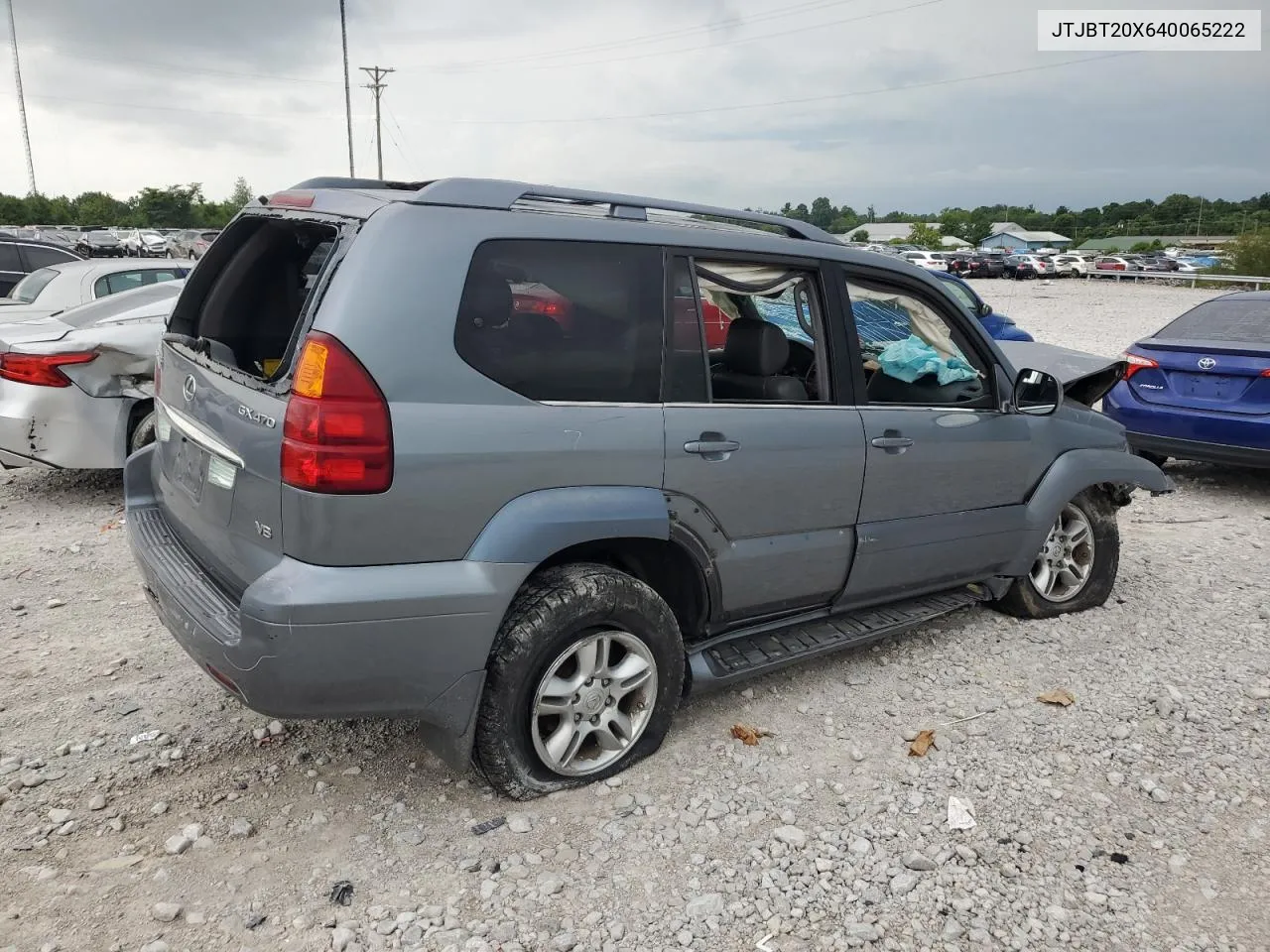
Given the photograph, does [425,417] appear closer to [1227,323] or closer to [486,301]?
[486,301]

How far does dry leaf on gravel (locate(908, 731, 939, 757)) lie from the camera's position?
11.6 ft

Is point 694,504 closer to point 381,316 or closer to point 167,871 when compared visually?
point 381,316

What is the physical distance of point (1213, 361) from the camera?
23.2 feet

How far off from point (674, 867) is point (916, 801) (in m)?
0.92

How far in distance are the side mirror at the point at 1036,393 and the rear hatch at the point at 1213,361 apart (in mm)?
3505

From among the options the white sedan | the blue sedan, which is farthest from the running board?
the white sedan

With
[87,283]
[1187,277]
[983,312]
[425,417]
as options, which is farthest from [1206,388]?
[1187,277]

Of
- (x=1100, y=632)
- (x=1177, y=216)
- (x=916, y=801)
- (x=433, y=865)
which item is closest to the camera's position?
(x=433, y=865)

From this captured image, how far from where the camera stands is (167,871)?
277 cm

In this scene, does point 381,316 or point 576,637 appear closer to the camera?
point 381,316

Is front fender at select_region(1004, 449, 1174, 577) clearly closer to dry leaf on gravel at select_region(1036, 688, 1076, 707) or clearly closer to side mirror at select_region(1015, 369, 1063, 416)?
side mirror at select_region(1015, 369, 1063, 416)

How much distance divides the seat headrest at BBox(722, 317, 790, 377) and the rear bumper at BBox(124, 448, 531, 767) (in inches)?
49.8

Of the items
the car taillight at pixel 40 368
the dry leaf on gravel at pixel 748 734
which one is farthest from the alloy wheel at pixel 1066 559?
the car taillight at pixel 40 368

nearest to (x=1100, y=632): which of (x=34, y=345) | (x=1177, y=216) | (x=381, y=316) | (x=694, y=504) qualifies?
(x=694, y=504)
